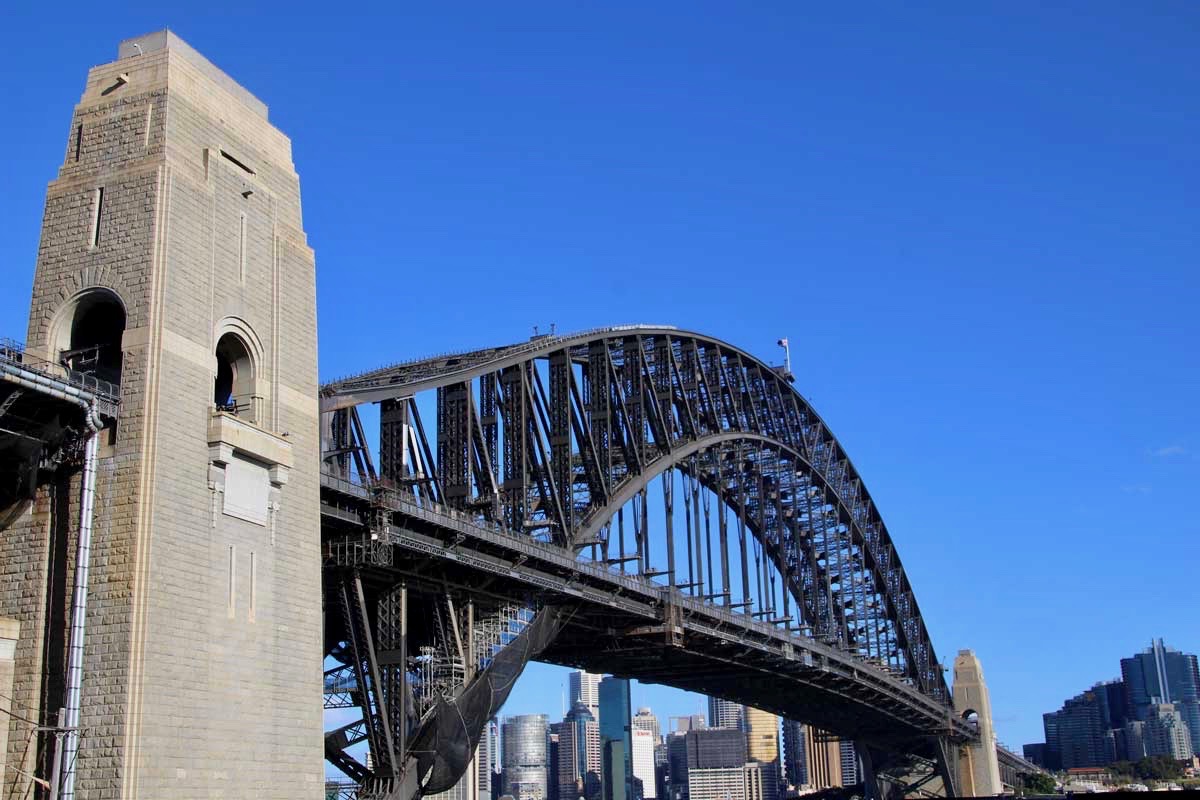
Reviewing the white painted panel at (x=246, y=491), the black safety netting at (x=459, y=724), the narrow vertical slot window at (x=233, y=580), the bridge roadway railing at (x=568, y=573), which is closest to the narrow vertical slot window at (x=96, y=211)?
the white painted panel at (x=246, y=491)

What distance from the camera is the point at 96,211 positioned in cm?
3484

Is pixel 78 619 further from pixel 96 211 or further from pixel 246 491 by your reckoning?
pixel 96 211

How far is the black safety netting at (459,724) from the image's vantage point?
4934 centimetres

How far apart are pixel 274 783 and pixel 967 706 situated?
123244 mm

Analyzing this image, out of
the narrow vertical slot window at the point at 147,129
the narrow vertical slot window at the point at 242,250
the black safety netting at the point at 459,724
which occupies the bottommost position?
the black safety netting at the point at 459,724

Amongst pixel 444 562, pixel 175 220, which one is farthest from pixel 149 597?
pixel 444 562

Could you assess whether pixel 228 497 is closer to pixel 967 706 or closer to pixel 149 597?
pixel 149 597

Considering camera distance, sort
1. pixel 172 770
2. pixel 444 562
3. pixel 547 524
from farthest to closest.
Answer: pixel 547 524 → pixel 444 562 → pixel 172 770

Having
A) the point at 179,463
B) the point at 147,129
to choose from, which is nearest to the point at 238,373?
the point at 179,463

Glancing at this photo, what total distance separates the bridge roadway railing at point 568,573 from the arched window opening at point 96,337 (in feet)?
31.8

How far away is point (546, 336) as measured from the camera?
67.8 meters

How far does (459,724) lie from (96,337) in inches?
839

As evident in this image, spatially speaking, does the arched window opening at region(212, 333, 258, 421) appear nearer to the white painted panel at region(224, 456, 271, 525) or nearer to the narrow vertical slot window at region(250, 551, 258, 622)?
the white painted panel at region(224, 456, 271, 525)

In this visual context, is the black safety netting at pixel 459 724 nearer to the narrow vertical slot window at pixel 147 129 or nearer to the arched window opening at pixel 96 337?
the arched window opening at pixel 96 337
